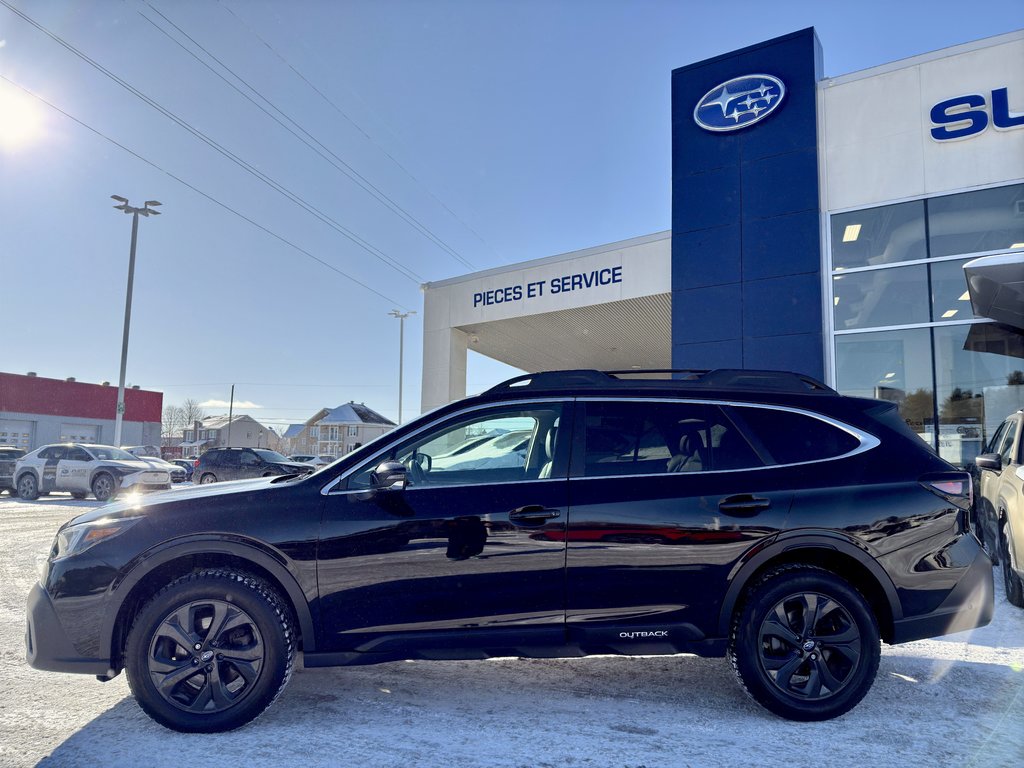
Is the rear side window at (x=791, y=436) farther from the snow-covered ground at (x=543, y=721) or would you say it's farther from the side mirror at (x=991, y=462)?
the side mirror at (x=991, y=462)

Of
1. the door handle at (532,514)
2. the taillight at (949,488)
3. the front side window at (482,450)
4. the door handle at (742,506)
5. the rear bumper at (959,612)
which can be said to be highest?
the front side window at (482,450)

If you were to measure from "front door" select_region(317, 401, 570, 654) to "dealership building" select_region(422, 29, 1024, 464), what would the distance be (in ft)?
27.0

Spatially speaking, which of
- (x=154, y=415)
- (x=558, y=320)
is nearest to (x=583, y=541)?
(x=558, y=320)

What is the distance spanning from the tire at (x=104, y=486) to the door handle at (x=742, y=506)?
58.3 feet

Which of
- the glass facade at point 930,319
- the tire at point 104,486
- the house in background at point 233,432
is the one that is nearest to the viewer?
the glass facade at point 930,319

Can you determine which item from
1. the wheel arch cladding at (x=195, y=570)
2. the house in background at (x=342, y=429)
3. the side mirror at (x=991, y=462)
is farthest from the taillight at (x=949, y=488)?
the house in background at (x=342, y=429)

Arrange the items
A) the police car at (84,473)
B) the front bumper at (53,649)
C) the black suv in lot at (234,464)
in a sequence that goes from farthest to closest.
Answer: the black suv in lot at (234,464) < the police car at (84,473) < the front bumper at (53,649)

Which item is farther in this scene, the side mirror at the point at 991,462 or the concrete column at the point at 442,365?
the concrete column at the point at 442,365

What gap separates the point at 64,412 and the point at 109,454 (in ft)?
113

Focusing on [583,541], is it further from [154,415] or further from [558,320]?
[154,415]

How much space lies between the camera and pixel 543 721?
3.52 m

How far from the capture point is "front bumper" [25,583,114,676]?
335 centimetres

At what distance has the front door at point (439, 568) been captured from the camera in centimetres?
345

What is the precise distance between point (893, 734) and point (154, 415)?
5839 centimetres
